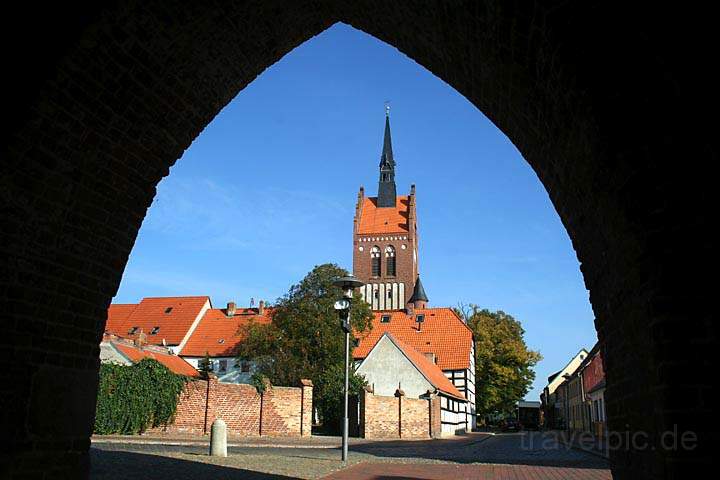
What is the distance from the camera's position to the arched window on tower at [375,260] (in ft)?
230

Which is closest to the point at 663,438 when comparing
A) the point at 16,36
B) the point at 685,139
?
the point at 685,139

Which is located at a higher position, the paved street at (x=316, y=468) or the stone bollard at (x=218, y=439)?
the stone bollard at (x=218, y=439)

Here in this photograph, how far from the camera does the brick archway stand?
2654mm

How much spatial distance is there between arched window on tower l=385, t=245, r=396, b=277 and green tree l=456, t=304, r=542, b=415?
559 inches

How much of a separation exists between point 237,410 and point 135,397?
15.2 feet

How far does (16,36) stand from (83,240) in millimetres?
1475

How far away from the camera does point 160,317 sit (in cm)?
5622

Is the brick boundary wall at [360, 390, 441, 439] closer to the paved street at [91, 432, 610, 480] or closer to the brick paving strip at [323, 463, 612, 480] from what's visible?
the paved street at [91, 432, 610, 480]

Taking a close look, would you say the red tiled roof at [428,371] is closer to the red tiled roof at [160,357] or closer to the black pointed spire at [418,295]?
the red tiled roof at [160,357]

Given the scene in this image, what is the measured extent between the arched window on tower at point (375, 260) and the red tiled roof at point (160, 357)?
2884 centimetres

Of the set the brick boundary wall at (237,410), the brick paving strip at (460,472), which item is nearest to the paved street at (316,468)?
the brick paving strip at (460,472)

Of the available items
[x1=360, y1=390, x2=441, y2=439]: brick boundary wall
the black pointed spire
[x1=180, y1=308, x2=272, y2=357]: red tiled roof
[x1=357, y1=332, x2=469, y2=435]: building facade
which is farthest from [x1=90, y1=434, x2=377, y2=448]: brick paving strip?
the black pointed spire

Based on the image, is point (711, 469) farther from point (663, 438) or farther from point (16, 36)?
point (16, 36)

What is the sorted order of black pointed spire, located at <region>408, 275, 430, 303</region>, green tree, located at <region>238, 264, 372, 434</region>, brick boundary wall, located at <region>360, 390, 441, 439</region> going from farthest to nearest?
black pointed spire, located at <region>408, 275, 430, 303</region>, green tree, located at <region>238, 264, 372, 434</region>, brick boundary wall, located at <region>360, 390, 441, 439</region>
